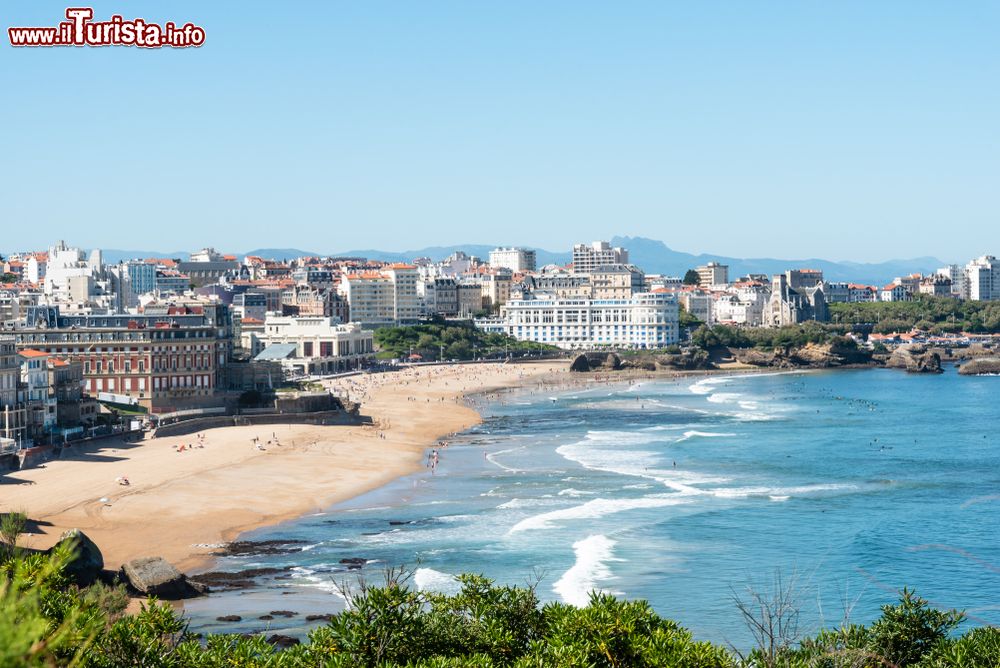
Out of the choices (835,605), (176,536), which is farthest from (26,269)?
(835,605)

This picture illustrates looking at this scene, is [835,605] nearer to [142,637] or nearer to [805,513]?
[805,513]

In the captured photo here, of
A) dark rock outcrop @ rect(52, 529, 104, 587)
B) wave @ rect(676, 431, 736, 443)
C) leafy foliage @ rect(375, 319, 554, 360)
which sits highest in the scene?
leafy foliage @ rect(375, 319, 554, 360)

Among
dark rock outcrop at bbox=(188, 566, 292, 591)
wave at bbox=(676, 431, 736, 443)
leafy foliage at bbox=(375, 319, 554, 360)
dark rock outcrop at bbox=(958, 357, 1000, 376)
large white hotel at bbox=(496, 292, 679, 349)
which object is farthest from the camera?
large white hotel at bbox=(496, 292, 679, 349)

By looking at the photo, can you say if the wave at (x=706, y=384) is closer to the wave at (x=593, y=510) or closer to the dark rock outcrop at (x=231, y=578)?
the wave at (x=593, y=510)

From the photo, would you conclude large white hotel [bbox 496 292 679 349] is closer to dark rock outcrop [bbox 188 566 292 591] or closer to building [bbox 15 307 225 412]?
building [bbox 15 307 225 412]

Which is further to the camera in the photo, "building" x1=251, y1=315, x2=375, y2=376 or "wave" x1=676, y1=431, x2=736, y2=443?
"building" x1=251, y1=315, x2=375, y2=376

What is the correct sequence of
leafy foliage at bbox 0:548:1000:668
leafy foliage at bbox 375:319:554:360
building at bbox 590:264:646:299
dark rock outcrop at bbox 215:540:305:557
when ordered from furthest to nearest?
building at bbox 590:264:646:299 → leafy foliage at bbox 375:319:554:360 → dark rock outcrop at bbox 215:540:305:557 → leafy foliage at bbox 0:548:1000:668

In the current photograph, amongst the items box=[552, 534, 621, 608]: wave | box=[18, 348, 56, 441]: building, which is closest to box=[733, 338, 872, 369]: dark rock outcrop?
box=[18, 348, 56, 441]: building

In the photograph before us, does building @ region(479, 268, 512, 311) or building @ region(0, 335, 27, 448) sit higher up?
building @ region(479, 268, 512, 311)

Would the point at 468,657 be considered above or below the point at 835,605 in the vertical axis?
above
